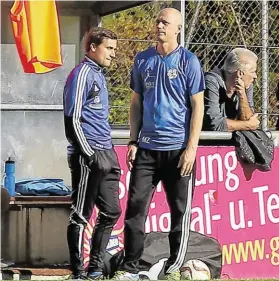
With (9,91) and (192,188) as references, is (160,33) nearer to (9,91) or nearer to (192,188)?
(192,188)

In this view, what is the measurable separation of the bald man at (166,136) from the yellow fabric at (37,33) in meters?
1.03

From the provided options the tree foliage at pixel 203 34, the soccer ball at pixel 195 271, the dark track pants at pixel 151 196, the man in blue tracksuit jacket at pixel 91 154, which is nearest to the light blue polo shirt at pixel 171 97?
the dark track pants at pixel 151 196

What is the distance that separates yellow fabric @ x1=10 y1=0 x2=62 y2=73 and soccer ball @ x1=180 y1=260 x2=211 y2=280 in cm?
203

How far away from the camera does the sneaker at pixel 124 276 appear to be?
332 inches

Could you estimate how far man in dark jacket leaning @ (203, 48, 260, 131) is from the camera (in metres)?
→ 9.16

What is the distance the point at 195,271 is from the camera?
29.0 ft

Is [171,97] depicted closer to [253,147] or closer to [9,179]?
[253,147]

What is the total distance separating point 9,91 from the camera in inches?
424

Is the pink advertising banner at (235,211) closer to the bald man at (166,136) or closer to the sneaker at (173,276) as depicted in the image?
the bald man at (166,136)

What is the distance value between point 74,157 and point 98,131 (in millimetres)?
264

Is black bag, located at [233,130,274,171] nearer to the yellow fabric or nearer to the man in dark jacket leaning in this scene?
the man in dark jacket leaning

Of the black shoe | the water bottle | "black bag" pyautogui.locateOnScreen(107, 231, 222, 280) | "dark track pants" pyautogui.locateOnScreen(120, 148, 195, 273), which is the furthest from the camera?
the water bottle

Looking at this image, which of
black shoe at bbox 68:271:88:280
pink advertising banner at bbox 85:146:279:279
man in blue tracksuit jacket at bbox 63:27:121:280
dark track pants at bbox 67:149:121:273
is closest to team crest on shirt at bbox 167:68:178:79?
man in blue tracksuit jacket at bbox 63:27:121:280

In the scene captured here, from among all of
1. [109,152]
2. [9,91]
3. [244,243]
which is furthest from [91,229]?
[9,91]
